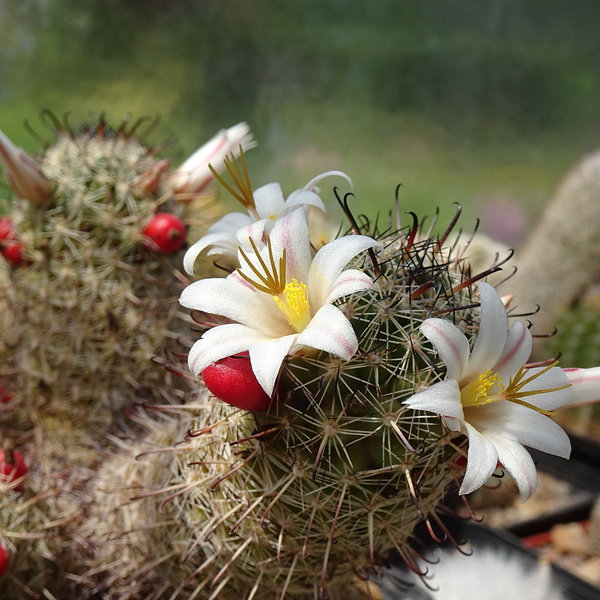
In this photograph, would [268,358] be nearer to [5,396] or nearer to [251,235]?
[251,235]

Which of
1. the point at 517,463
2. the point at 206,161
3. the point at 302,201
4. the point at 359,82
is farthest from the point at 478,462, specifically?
the point at 359,82

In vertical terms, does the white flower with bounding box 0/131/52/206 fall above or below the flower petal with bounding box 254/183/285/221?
above

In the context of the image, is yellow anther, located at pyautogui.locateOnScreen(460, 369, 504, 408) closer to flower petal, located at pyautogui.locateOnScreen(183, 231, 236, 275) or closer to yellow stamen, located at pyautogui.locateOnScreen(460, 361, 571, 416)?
yellow stamen, located at pyautogui.locateOnScreen(460, 361, 571, 416)

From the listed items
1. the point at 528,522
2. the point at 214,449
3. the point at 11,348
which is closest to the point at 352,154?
the point at 528,522

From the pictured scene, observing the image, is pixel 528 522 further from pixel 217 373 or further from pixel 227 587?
pixel 217 373

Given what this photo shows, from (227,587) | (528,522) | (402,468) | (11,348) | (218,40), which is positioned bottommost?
(528,522)

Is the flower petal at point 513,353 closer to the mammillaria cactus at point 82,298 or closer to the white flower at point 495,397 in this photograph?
the white flower at point 495,397

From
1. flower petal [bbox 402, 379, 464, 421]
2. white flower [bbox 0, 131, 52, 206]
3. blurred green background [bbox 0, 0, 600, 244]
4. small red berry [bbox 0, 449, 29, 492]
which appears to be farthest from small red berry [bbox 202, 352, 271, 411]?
blurred green background [bbox 0, 0, 600, 244]
